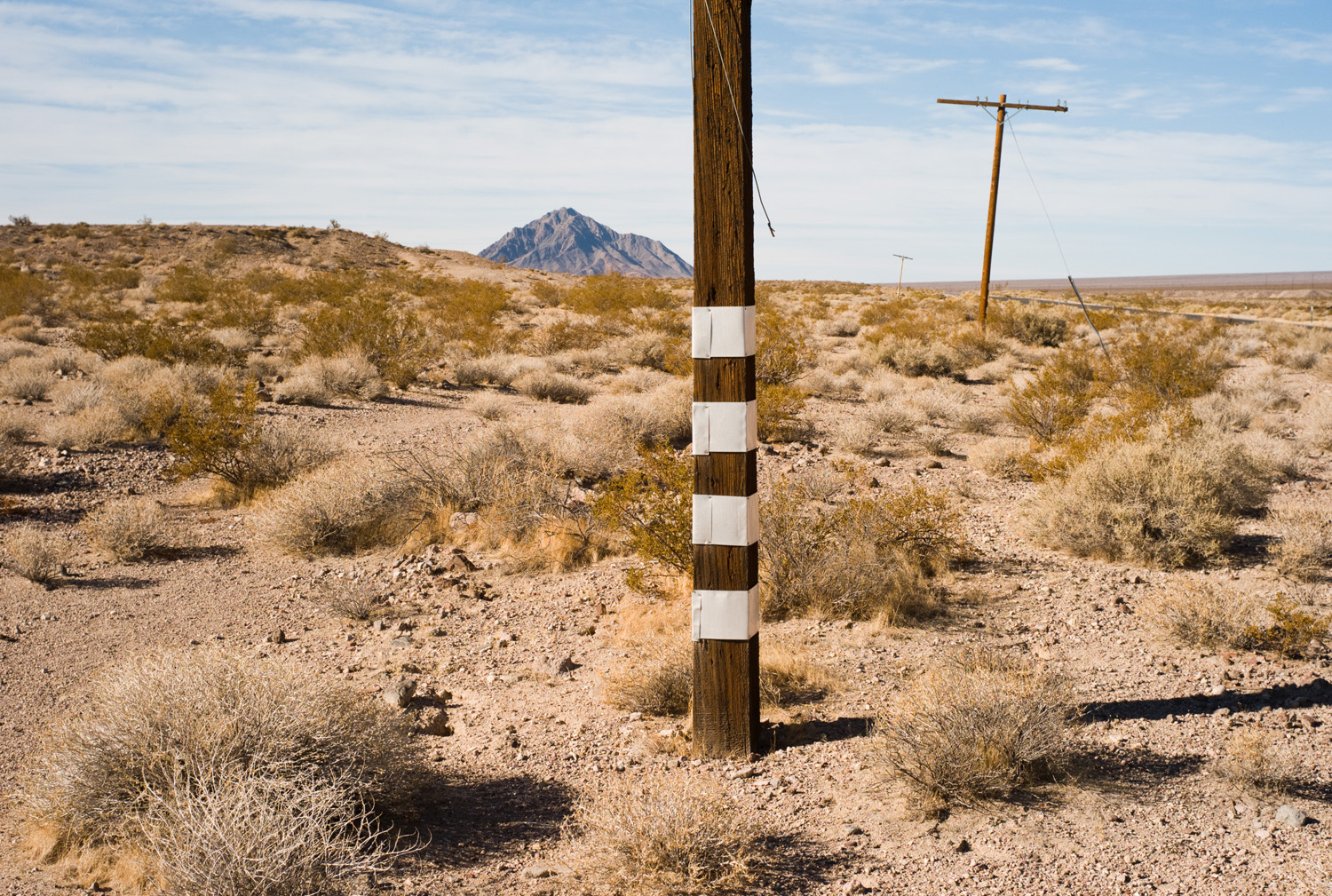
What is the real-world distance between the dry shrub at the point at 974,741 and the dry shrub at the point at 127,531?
633 cm

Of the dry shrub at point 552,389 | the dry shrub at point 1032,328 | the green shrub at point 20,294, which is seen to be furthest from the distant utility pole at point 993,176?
the green shrub at point 20,294

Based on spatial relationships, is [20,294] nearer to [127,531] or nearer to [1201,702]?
[127,531]

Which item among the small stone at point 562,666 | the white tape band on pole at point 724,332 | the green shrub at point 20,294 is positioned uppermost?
the green shrub at point 20,294

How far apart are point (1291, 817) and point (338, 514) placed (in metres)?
6.89

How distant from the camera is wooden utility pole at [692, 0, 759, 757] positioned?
373 centimetres

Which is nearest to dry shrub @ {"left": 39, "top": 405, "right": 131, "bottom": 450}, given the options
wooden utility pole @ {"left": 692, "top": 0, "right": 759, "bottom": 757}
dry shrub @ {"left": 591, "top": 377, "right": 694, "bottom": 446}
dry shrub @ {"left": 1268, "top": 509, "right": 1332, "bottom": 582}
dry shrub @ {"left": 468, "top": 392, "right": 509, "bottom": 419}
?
dry shrub @ {"left": 468, "top": 392, "right": 509, "bottom": 419}

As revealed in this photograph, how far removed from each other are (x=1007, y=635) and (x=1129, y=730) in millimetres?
1290

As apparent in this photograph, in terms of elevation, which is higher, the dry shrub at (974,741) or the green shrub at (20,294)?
the green shrub at (20,294)

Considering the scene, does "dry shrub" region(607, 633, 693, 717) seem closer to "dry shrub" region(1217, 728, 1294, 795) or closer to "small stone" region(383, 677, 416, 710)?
"small stone" region(383, 677, 416, 710)

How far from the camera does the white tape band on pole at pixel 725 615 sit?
389 centimetres

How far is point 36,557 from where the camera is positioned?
21.1 feet

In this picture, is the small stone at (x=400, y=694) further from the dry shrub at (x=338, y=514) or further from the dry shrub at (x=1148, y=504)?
the dry shrub at (x=1148, y=504)

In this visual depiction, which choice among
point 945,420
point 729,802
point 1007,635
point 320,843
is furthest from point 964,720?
point 945,420

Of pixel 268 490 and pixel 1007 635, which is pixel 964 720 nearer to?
pixel 1007 635
